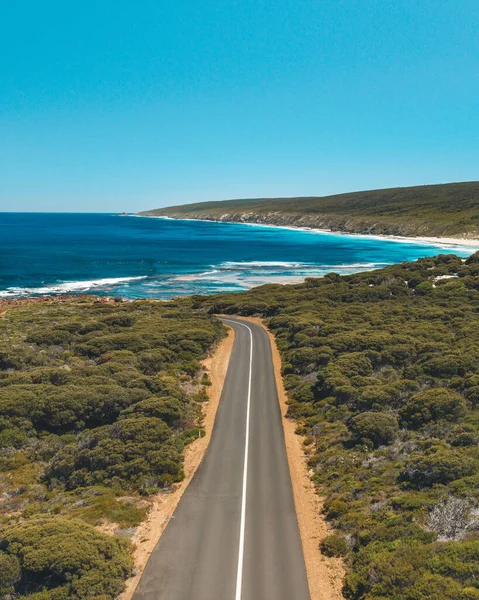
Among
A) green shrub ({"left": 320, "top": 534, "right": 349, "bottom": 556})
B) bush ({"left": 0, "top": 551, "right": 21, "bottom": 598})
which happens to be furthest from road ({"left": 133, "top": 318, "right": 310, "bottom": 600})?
bush ({"left": 0, "top": 551, "right": 21, "bottom": 598})

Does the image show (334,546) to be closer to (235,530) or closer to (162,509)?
(235,530)

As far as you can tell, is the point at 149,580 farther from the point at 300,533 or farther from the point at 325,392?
the point at 325,392

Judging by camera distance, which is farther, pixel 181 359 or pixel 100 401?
pixel 181 359

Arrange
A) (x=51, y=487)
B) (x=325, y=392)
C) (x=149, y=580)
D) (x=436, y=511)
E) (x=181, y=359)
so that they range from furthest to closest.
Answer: (x=181, y=359) < (x=325, y=392) < (x=51, y=487) < (x=436, y=511) < (x=149, y=580)

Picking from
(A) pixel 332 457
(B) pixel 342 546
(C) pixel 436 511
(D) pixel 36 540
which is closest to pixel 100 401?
(D) pixel 36 540

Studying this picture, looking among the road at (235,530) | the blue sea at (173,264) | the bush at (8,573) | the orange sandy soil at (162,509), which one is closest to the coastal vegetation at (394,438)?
the road at (235,530)

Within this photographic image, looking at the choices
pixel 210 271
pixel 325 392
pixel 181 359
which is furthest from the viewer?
pixel 210 271
